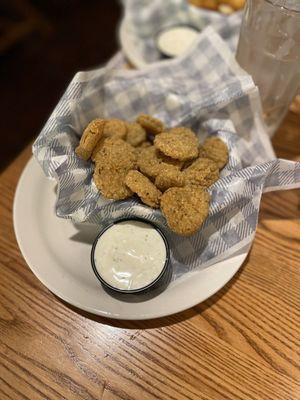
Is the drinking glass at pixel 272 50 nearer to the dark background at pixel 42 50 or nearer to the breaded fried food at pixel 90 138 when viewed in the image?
the breaded fried food at pixel 90 138

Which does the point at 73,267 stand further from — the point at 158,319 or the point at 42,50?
the point at 42,50

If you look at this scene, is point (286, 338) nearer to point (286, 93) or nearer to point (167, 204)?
point (167, 204)

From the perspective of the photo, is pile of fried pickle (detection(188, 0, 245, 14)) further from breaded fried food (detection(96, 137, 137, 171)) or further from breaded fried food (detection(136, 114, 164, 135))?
breaded fried food (detection(96, 137, 137, 171))

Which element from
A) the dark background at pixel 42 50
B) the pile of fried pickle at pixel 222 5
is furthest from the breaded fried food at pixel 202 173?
the dark background at pixel 42 50

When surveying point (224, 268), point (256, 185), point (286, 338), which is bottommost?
point (286, 338)

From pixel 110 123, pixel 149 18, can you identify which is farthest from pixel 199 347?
pixel 149 18

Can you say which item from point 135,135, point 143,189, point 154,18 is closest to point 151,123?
point 135,135

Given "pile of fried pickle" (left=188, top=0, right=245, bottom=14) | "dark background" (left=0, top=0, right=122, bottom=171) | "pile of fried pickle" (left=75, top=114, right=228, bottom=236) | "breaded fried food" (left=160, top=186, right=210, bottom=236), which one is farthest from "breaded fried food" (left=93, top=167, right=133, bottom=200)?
"dark background" (left=0, top=0, right=122, bottom=171)
